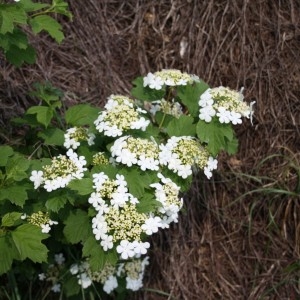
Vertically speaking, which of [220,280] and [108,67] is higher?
[108,67]

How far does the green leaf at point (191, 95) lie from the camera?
7.20 feet

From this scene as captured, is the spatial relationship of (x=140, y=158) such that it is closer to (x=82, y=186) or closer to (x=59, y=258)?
(x=82, y=186)

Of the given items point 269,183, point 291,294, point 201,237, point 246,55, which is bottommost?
point 291,294

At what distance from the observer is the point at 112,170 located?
6.41ft

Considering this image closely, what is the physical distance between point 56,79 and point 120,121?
1.14 m

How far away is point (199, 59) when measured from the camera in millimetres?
3111

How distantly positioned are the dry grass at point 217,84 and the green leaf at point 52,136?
0.65m

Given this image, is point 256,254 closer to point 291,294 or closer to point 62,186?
point 291,294

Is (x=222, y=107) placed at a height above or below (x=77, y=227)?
above

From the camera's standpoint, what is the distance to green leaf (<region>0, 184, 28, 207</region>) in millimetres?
1919

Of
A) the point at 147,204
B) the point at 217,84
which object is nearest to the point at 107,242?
the point at 147,204

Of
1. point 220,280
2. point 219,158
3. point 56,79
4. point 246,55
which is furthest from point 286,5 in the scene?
point 220,280

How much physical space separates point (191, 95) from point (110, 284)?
38.1 inches

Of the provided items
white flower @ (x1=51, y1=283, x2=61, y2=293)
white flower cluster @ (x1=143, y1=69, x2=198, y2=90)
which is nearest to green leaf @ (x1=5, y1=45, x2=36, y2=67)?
white flower cluster @ (x1=143, y1=69, x2=198, y2=90)
